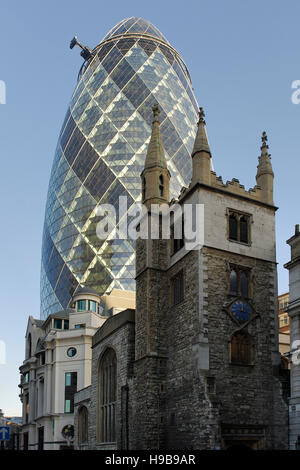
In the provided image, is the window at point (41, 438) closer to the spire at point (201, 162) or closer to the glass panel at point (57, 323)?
the glass panel at point (57, 323)

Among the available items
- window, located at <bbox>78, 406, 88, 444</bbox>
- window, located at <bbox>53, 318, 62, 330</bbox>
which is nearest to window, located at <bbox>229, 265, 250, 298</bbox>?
window, located at <bbox>78, 406, 88, 444</bbox>

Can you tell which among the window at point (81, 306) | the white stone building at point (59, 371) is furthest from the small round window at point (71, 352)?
the window at point (81, 306)

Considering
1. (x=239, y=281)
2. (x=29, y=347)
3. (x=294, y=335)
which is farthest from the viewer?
(x=29, y=347)

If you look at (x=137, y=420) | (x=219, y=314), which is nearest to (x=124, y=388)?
(x=137, y=420)

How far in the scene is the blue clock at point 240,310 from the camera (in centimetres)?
3036

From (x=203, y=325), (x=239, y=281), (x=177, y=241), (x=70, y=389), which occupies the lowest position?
(x=70, y=389)

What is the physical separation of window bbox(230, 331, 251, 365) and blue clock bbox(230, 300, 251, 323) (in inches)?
29.1

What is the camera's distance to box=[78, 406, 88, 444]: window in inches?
1703

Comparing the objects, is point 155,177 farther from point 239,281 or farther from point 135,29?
point 135,29

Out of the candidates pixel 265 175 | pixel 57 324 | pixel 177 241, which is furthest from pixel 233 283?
pixel 57 324

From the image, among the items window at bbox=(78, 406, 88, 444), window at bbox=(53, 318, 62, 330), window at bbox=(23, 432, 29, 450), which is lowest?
window at bbox=(23, 432, 29, 450)

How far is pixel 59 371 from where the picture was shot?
56.8 metres

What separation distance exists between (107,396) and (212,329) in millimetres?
11146

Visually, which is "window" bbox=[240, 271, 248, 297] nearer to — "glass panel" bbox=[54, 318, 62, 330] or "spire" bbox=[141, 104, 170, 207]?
"spire" bbox=[141, 104, 170, 207]
